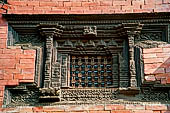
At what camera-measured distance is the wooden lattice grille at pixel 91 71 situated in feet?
22.8

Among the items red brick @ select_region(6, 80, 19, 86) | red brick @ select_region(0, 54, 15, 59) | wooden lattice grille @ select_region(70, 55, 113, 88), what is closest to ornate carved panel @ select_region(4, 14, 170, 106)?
wooden lattice grille @ select_region(70, 55, 113, 88)

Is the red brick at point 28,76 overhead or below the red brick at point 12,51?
below

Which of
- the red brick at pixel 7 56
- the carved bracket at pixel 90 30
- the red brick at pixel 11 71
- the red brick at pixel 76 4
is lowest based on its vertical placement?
the red brick at pixel 11 71

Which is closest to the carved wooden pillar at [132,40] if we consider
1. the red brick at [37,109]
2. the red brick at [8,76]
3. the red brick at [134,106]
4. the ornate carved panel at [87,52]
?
the ornate carved panel at [87,52]

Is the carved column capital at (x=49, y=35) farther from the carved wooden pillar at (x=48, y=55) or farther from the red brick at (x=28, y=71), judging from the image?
the red brick at (x=28, y=71)

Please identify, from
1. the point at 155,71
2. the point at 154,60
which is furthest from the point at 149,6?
the point at 155,71

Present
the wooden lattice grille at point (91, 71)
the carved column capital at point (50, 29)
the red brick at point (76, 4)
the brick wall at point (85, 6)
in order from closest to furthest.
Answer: the wooden lattice grille at point (91, 71)
the carved column capital at point (50, 29)
the brick wall at point (85, 6)
the red brick at point (76, 4)

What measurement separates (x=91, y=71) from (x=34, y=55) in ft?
3.67

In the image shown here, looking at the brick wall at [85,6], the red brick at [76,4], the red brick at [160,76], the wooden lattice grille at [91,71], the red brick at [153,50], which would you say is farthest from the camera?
the red brick at [76,4]

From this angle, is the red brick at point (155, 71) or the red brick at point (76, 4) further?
the red brick at point (76, 4)

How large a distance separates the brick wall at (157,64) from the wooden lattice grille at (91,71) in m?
0.73

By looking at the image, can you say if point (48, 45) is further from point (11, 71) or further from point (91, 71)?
point (91, 71)

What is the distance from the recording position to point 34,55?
6.91 meters

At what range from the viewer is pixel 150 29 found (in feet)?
23.4
